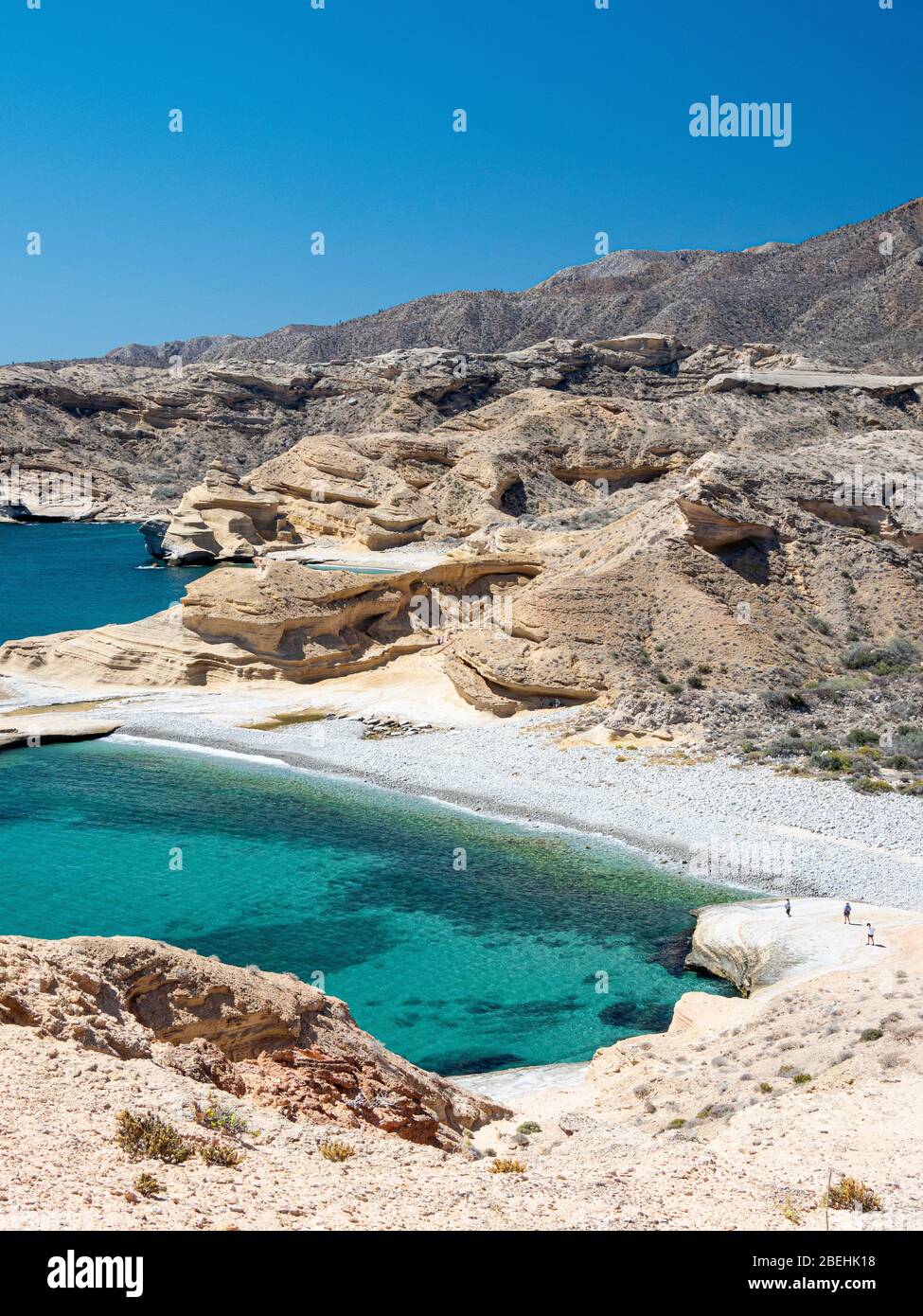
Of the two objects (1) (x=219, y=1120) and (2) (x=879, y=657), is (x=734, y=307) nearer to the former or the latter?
(2) (x=879, y=657)

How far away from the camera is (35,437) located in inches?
4368

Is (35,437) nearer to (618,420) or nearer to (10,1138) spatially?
(618,420)

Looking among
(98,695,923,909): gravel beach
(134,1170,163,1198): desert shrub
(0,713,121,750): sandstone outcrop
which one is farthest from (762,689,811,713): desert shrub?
(134,1170,163,1198): desert shrub

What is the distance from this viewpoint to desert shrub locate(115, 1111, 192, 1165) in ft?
23.1

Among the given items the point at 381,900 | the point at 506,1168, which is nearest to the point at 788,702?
the point at 381,900

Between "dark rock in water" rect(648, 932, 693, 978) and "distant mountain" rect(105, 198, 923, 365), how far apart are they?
107m

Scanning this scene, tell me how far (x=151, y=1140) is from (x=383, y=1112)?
9.76ft

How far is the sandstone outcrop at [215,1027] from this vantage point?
9.01 meters

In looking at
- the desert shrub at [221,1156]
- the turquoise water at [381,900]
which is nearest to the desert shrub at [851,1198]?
the desert shrub at [221,1156]

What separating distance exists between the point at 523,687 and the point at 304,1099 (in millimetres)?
22599

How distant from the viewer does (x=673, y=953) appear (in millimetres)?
18703
